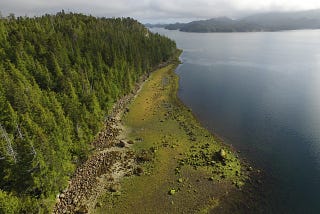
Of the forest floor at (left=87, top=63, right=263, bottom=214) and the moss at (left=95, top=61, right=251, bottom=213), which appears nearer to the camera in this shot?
the forest floor at (left=87, top=63, right=263, bottom=214)

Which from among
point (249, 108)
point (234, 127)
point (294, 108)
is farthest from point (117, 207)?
point (294, 108)

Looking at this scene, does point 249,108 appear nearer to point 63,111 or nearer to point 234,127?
point 234,127

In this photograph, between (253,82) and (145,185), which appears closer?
(145,185)

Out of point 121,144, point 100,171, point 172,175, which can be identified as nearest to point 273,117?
point 172,175

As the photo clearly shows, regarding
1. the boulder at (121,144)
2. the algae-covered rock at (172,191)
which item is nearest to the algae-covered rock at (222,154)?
the algae-covered rock at (172,191)

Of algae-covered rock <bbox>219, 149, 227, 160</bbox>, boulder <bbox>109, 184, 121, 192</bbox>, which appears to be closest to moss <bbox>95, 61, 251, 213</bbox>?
algae-covered rock <bbox>219, 149, 227, 160</bbox>

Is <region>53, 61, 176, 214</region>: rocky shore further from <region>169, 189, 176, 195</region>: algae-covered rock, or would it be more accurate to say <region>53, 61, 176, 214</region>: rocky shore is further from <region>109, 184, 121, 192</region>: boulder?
<region>169, 189, 176, 195</region>: algae-covered rock
